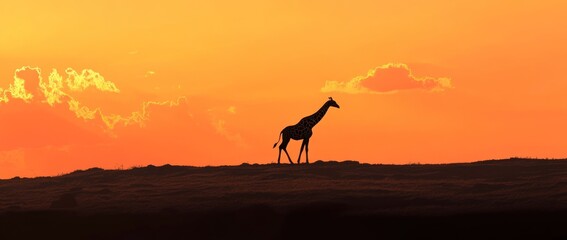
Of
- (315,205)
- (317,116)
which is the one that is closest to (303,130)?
(317,116)

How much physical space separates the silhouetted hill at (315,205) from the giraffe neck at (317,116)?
317 cm

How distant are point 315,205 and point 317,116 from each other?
1895 cm

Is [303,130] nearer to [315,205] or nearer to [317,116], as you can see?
[317,116]

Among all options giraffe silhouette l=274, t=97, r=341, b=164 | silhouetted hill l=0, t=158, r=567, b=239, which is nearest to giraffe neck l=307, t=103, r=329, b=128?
giraffe silhouette l=274, t=97, r=341, b=164

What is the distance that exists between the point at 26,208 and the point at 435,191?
17.8 metres

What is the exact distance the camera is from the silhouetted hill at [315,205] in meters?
37.1

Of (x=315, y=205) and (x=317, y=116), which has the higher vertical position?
(x=317, y=116)

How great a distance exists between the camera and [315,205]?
4094cm

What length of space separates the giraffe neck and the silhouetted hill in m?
3.17

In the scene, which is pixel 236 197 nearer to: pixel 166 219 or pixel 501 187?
pixel 166 219

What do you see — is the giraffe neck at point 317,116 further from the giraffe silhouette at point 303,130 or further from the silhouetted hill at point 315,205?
the silhouetted hill at point 315,205

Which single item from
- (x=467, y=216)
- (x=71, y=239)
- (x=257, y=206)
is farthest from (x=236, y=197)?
(x=467, y=216)

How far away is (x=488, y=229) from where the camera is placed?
3591 centimetres

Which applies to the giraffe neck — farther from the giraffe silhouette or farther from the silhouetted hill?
the silhouetted hill
